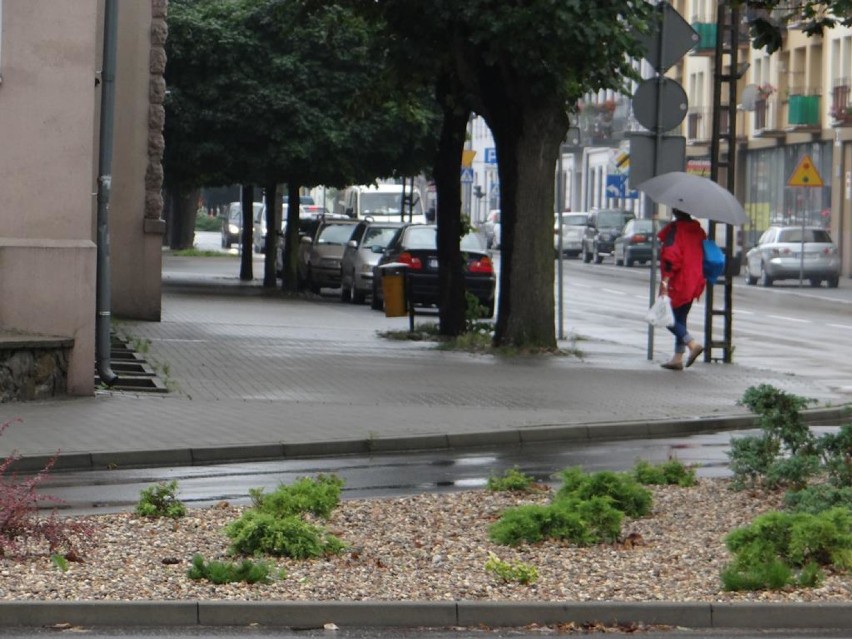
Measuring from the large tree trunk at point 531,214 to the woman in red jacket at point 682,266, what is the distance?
5.89ft

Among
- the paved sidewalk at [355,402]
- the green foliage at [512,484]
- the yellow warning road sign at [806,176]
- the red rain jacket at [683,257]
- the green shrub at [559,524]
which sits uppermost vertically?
the yellow warning road sign at [806,176]

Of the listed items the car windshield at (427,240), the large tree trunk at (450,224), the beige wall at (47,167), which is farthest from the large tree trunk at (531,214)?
the car windshield at (427,240)

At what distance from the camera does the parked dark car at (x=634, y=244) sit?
65750 millimetres

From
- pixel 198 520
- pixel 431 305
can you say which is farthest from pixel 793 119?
Answer: pixel 198 520

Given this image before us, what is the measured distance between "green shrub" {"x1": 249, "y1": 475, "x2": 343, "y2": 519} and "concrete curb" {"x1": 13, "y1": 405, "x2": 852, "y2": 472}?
3071 mm

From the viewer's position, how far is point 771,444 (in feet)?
37.3

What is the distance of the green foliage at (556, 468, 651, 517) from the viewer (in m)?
10.2

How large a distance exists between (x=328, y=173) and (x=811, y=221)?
27916 millimetres

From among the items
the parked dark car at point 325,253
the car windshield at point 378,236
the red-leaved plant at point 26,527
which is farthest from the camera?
the parked dark car at point 325,253

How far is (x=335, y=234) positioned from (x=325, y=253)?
51 centimetres

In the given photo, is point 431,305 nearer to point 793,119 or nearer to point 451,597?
point 451,597

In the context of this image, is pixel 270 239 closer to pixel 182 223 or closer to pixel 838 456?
pixel 182 223

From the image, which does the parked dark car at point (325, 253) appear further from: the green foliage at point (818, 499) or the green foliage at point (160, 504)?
the green foliage at point (818, 499)

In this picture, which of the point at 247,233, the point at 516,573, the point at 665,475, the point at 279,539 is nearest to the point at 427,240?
the point at 247,233
